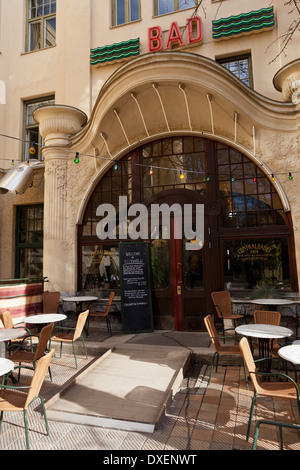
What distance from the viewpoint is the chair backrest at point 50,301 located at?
735cm

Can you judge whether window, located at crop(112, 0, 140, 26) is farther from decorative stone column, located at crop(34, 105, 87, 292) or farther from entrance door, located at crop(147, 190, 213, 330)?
entrance door, located at crop(147, 190, 213, 330)

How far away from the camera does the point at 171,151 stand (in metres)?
7.97

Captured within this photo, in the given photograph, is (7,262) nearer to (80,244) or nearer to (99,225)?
(80,244)

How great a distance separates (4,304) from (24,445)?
4.02 metres

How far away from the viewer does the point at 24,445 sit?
306cm

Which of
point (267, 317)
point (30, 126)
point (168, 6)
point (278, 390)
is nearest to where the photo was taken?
point (278, 390)

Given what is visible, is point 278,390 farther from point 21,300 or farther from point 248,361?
point 21,300

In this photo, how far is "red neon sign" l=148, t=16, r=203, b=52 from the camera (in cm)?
817

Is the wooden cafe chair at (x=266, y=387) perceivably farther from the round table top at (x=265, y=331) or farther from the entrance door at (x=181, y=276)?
the entrance door at (x=181, y=276)

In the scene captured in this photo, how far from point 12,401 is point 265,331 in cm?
316

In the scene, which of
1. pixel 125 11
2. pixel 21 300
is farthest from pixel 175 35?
pixel 21 300

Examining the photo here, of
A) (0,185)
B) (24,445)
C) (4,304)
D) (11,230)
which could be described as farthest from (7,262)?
(24,445)

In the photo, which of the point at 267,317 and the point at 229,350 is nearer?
the point at 229,350

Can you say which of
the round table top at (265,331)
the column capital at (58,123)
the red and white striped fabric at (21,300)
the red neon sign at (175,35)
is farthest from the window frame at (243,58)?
the red and white striped fabric at (21,300)
